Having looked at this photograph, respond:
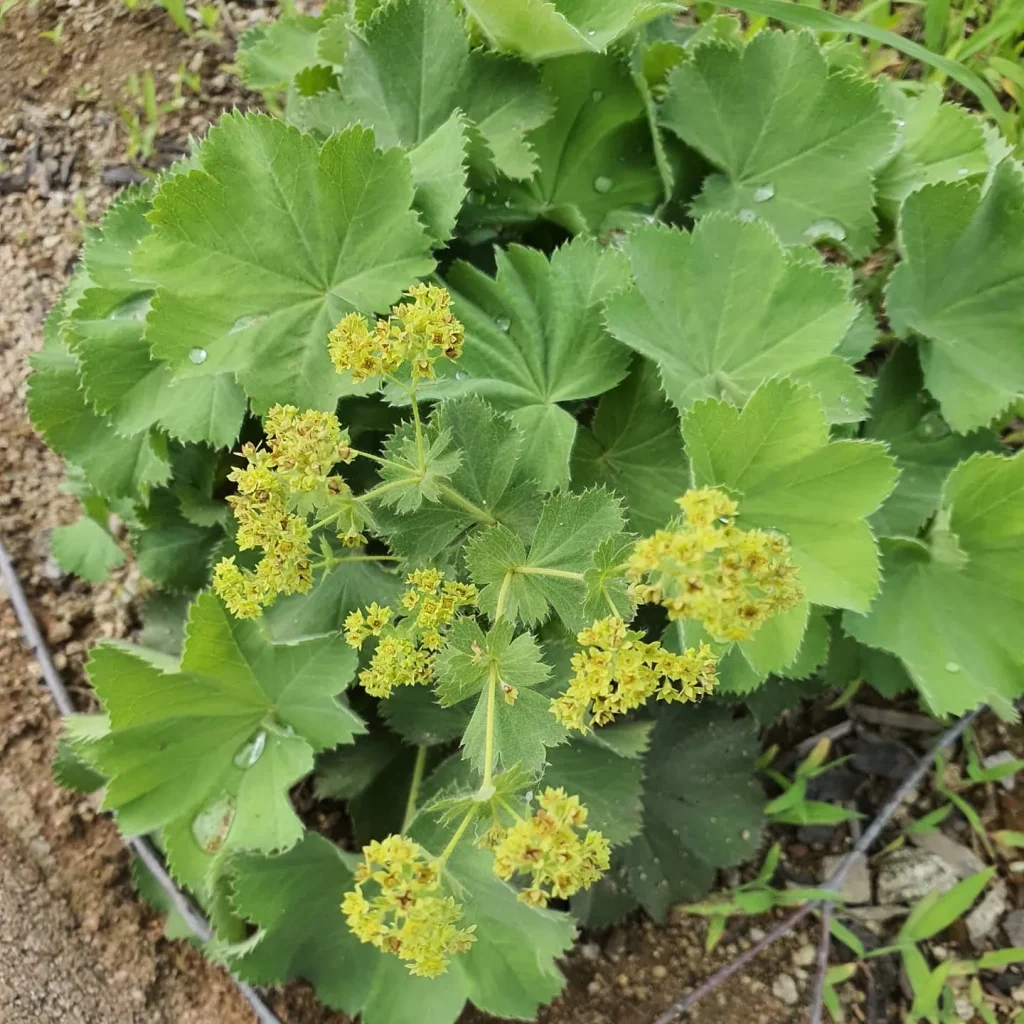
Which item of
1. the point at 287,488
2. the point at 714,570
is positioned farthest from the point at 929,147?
the point at 287,488

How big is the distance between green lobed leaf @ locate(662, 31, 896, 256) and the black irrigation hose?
1337 mm

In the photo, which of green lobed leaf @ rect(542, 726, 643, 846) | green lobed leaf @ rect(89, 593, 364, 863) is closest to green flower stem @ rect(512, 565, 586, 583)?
green lobed leaf @ rect(89, 593, 364, 863)

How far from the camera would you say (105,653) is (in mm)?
1278

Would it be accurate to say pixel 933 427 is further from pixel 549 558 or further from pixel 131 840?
pixel 131 840

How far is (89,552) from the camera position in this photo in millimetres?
1707

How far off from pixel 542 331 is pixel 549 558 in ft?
1.36

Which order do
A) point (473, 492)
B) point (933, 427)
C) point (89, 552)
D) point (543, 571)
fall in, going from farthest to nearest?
point (89, 552) → point (933, 427) → point (473, 492) → point (543, 571)

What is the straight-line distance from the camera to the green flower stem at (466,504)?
978 mm

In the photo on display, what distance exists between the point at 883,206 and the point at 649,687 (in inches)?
40.2

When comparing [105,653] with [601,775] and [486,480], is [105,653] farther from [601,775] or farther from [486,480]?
[601,775]

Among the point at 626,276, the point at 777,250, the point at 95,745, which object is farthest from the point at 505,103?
the point at 95,745

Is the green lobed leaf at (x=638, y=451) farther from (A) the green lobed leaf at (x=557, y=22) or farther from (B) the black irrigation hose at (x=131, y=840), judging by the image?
(B) the black irrigation hose at (x=131, y=840)

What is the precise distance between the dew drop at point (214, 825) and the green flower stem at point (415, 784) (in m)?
0.26

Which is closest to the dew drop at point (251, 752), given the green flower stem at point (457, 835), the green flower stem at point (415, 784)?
the green flower stem at point (415, 784)
